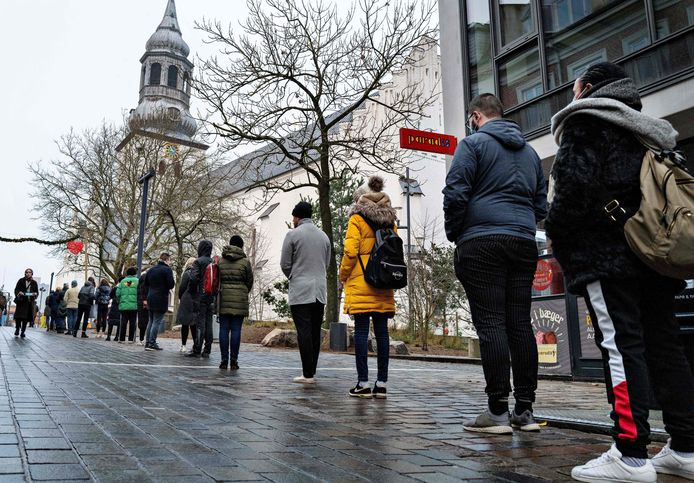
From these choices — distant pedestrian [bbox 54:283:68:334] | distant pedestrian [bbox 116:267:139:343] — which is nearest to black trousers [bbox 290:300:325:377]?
distant pedestrian [bbox 116:267:139:343]

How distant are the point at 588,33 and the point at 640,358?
9611mm

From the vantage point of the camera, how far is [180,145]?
3262 centimetres

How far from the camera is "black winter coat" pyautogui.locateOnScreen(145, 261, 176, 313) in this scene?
42.4ft

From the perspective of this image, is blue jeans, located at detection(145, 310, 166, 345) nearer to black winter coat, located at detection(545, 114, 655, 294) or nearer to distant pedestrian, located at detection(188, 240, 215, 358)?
distant pedestrian, located at detection(188, 240, 215, 358)

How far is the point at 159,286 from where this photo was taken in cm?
1316

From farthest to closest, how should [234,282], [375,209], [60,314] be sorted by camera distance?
[60,314] → [234,282] → [375,209]

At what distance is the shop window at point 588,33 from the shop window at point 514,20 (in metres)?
0.48

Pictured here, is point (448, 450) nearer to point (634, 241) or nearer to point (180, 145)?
point (634, 241)

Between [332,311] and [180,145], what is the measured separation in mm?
18483

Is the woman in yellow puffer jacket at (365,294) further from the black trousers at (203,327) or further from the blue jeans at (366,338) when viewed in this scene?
the black trousers at (203,327)

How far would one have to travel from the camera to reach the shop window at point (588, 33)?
392 inches

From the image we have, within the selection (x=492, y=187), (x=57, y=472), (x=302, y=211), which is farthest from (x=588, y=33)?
(x=57, y=472)

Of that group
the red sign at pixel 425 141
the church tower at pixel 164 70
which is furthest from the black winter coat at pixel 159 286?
the church tower at pixel 164 70

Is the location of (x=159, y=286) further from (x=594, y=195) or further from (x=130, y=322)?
(x=594, y=195)
